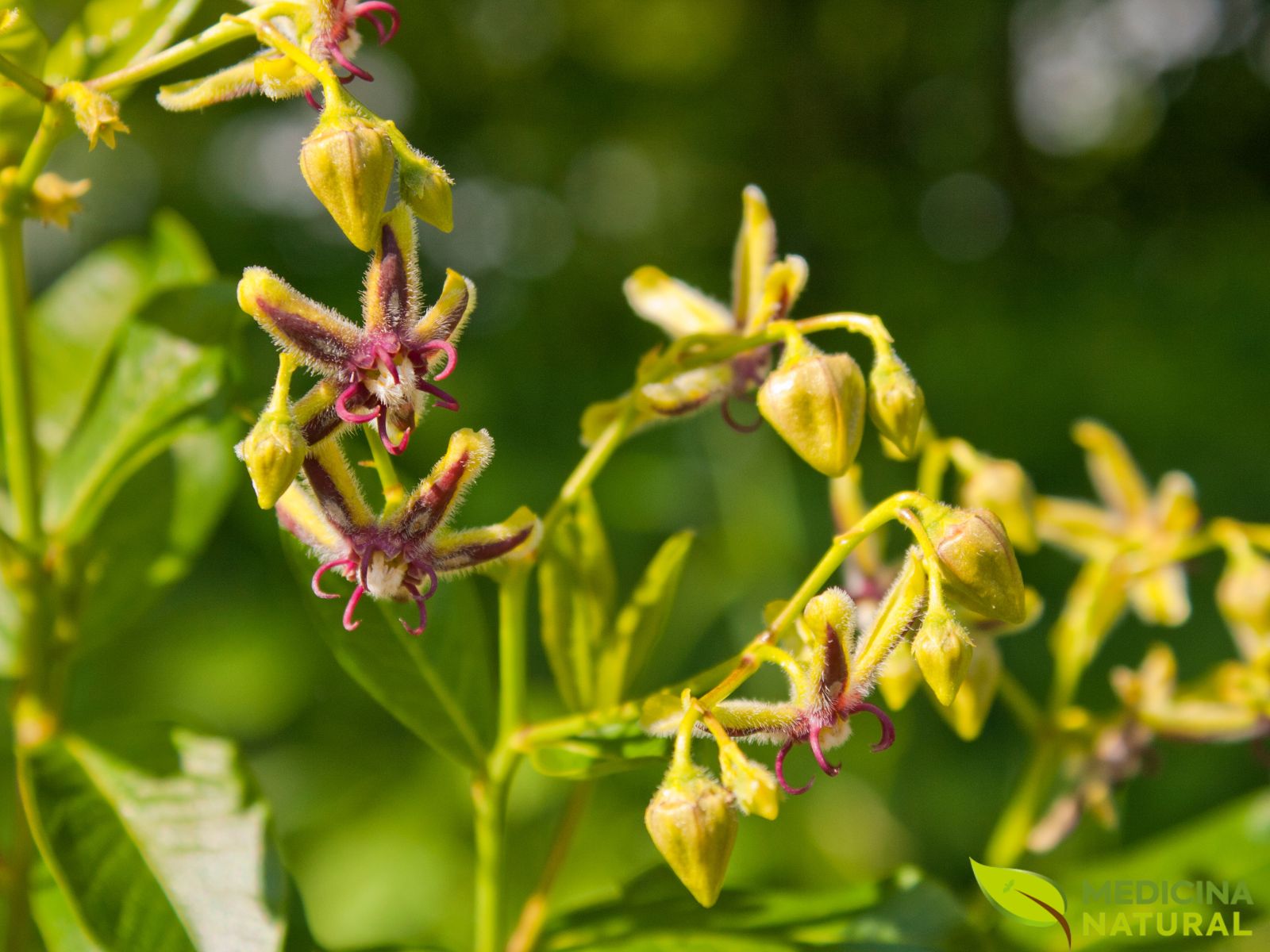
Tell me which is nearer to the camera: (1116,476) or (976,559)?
(976,559)

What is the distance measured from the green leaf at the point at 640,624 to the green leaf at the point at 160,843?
0.43 meters

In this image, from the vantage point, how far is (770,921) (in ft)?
4.57

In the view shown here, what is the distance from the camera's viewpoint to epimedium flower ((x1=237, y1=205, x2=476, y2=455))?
112 cm

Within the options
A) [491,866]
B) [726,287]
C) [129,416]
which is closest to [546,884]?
[491,866]

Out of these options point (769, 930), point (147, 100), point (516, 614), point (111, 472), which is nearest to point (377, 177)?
point (516, 614)

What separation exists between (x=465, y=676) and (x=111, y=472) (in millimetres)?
509

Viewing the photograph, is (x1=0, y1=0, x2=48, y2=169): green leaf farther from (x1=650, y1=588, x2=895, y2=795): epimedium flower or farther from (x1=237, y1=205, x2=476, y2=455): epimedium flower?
(x1=650, y1=588, x2=895, y2=795): epimedium flower

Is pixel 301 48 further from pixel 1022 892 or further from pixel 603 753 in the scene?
pixel 1022 892

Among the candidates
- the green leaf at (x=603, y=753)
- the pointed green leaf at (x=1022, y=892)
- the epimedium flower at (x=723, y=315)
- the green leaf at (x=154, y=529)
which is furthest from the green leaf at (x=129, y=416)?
the pointed green leaf at (x=1022, y=892)

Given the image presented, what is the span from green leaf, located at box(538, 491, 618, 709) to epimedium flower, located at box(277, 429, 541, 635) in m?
0.23

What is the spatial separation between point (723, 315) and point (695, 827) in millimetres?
690

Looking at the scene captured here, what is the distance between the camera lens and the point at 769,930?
138 centimetres

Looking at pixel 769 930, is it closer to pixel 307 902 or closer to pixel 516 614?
pixel 516 614

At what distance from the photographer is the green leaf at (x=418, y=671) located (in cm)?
127
